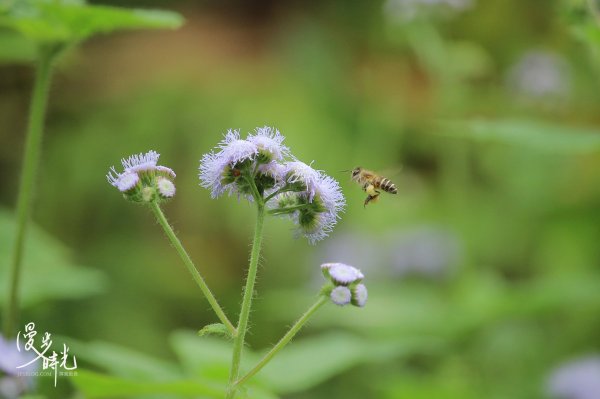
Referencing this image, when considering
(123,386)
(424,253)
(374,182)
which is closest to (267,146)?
(123,386)

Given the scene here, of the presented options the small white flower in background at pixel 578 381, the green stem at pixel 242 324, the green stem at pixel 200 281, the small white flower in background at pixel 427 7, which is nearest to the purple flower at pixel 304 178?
the green stem at pixel 242 324

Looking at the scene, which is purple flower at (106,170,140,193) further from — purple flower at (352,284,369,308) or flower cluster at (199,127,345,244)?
purple flower at (352,284,369,308)

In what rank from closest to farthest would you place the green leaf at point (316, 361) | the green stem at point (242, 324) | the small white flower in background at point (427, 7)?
the green stem at point (242, 324), the green leaf at point (316, 361), the small white flower in background at point (427, 7)

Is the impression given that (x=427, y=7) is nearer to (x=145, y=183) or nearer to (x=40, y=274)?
(x=40, y=274)

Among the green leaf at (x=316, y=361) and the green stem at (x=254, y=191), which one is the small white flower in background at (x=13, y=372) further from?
the green stem at (x=254, y=191)

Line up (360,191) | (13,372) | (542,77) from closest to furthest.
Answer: (13,372)
(542,77)
(360,191)

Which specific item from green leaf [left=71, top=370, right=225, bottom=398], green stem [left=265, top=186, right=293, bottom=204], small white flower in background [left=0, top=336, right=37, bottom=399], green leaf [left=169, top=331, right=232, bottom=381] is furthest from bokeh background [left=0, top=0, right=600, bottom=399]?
green stem [left=265, top=186, right=293, bottom=204]
